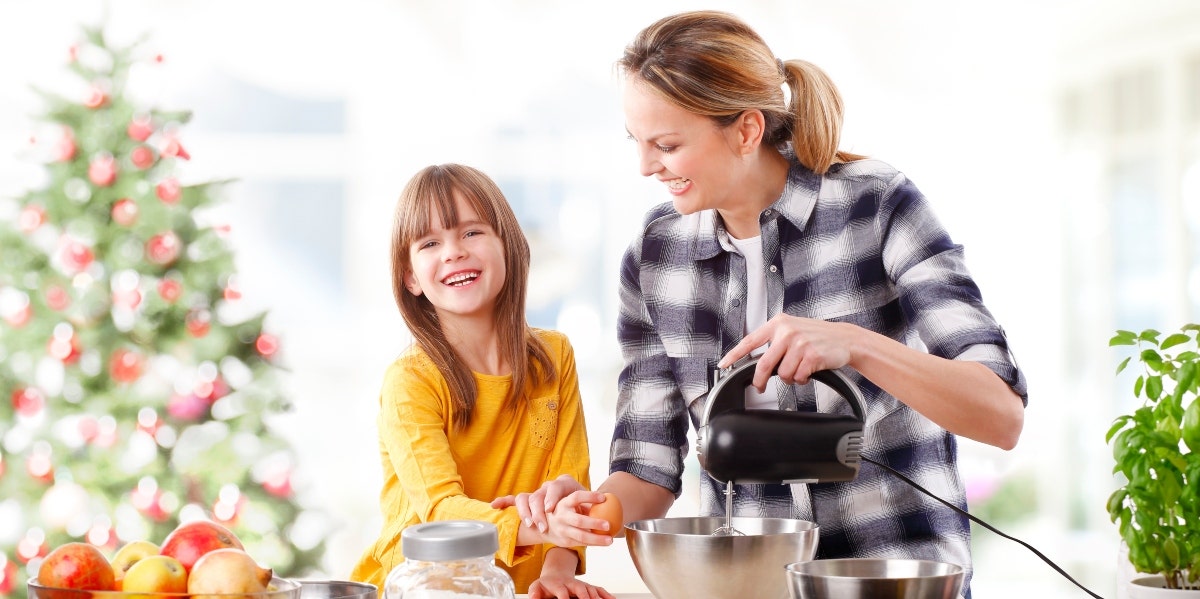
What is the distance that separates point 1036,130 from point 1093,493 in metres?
1.73

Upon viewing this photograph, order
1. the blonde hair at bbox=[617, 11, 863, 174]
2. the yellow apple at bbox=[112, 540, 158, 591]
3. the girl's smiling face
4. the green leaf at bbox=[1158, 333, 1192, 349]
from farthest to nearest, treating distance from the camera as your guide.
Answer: the girl's smiling face → the blonde hair at bbox=[617, 11, 863, 174] → the green leaf at bbox=[1158, 333, 1192, 349] → the yellow apple at bbox=[112, 540, 158, 591]

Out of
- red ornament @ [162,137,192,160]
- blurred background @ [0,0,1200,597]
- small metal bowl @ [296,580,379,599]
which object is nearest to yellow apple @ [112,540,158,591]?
small metal bowl @ [296,580,379,599]

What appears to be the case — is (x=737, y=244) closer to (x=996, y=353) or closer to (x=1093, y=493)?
(x=996, y=353)

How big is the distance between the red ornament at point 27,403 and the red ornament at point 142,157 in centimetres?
80

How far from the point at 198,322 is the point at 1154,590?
3.10 metres

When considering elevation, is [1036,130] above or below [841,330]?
above

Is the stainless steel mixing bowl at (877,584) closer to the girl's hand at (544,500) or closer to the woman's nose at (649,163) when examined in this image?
the girl's hand at (544,500)

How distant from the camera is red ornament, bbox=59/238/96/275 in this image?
11.3ft

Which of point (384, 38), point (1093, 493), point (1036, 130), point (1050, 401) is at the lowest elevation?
point (1093, 493)

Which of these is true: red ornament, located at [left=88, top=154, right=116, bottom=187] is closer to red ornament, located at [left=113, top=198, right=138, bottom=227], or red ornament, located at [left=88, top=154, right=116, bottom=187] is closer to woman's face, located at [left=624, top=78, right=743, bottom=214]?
red ornament, located at [left=113, top=198, right=138, bottom=227]

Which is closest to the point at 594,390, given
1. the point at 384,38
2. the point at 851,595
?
the point at 384,38

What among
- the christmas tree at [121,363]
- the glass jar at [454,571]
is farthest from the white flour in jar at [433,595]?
the christmas tree at [121,363]

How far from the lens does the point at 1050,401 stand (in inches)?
204

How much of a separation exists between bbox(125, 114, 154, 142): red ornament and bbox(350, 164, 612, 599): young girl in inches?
85.2
